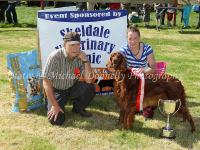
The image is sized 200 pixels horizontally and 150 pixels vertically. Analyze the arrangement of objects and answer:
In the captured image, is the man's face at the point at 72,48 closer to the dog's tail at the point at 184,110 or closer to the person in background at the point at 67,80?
the person in background at the point at 67,80

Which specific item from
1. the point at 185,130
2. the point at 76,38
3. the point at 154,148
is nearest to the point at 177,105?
the point at 185,130

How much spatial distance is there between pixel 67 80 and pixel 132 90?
36.7 inches

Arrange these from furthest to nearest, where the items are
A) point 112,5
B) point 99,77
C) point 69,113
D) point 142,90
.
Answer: point 112,5
point 99,77
point 69,113
point 142,90

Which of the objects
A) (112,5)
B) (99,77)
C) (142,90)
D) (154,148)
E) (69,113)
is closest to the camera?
(154,148)

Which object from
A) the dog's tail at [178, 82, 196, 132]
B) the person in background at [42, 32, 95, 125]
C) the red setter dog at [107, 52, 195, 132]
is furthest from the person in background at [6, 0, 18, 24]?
the dog's tail at [178, 82, 196, 132]

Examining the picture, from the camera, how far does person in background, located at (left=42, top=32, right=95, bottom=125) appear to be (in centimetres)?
492

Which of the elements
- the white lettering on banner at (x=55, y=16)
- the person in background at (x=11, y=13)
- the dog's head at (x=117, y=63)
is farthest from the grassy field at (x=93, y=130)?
the person in background at (x=11, y=13)

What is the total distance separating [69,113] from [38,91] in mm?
548

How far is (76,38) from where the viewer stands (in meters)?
4.83

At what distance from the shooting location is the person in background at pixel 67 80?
4922mm

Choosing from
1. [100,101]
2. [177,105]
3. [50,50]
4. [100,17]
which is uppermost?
[100,17]

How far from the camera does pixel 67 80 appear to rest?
5.22 meters

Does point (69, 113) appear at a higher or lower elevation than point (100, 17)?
lower

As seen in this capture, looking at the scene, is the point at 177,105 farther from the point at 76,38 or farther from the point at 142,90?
the point at 76,38
